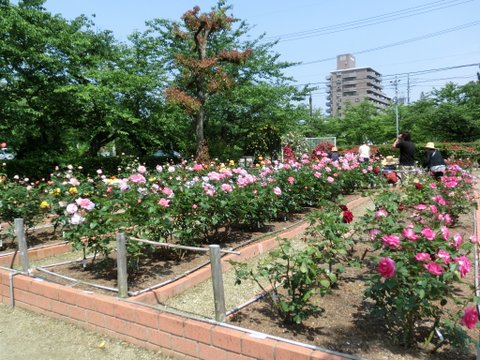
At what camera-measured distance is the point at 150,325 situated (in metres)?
2.94

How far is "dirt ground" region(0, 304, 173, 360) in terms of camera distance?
2957 millimetres

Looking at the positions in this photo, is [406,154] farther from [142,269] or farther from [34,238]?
[34,238]

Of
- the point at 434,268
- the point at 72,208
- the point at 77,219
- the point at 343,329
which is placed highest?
the point at 72,208

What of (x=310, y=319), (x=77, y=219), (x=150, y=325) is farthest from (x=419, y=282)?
(x=77, y=219)

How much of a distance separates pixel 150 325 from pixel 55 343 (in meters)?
0.86

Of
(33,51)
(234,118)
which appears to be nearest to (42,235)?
(33,51)

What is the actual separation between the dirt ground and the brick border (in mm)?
58

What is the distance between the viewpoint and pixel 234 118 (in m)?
18.7

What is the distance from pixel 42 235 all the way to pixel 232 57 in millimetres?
9946

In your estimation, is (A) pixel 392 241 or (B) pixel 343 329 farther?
(B) pixel 343 329

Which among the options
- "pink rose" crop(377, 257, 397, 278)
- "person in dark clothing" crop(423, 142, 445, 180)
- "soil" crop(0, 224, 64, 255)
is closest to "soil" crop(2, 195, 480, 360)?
"pink rose" crop(377, 257, 397, 278)

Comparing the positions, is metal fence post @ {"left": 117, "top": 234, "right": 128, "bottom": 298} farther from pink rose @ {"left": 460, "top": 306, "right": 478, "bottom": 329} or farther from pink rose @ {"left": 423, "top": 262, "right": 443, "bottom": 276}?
pink rose @ {"left": 460, "top": 306, "right": 478, "bottom": 329}

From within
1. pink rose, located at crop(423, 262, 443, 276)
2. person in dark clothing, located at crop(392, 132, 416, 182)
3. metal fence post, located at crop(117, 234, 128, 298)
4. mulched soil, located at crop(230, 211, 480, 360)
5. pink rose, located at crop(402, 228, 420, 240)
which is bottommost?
mulched soil, located at crop(230, 211, 480, 360)

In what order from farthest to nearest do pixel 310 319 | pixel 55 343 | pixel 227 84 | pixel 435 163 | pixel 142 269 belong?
pixel 227 84, pixel 435 163, pixel 142 269, pixel 55 343, pixel 310 319
